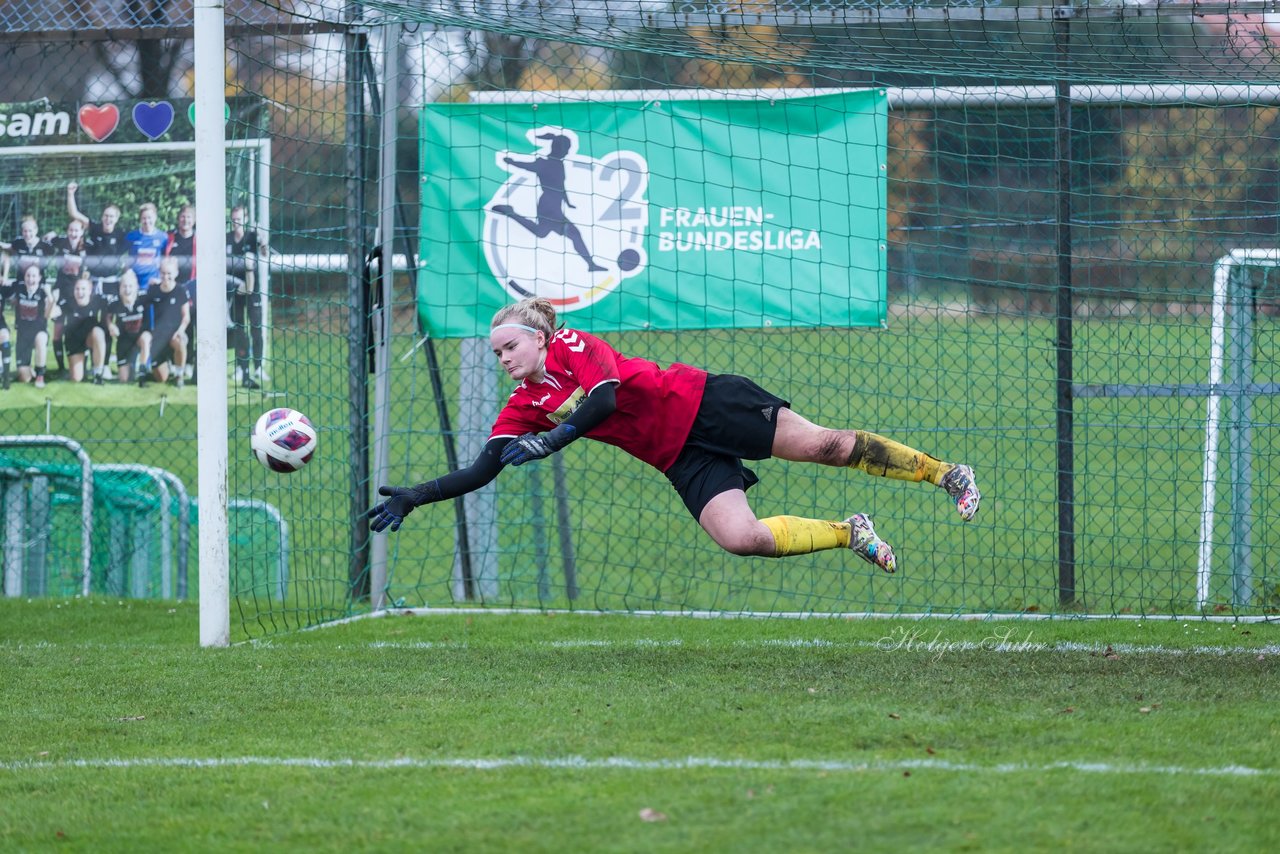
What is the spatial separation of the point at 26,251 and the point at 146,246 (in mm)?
794

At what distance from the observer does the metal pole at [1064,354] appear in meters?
7.56

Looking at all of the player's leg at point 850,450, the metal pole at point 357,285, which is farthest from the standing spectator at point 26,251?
the player's leg at point 850,450

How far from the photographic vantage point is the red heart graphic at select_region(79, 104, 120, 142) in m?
8.39

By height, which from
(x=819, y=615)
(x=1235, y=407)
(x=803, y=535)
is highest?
(x=1235, y=407)

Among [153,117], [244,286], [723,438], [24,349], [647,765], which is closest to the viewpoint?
[647,765]

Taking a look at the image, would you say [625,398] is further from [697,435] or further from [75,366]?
[75,366]

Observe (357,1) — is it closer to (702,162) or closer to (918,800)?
(702,162)

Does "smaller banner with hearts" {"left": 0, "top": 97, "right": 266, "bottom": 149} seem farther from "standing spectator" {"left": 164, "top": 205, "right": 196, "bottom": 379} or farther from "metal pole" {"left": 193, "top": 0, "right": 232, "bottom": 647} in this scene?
"metal pole" {"left": 193, "top": 0, "right": 232, "bottom": 647}

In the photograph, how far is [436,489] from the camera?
18.8ft

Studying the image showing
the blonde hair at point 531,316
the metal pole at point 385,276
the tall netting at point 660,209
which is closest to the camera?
the blonde hair at point 531,316

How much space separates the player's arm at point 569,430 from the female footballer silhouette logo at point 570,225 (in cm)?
229

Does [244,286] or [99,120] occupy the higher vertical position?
[99,120]

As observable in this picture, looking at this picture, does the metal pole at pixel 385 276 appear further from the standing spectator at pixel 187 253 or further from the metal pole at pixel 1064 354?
the metal pole at pixel 1064 354

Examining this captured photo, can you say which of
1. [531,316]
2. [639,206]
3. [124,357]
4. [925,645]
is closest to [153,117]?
[124,357]
